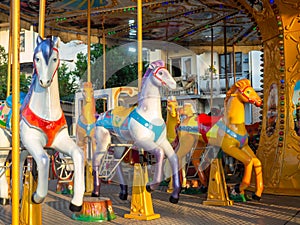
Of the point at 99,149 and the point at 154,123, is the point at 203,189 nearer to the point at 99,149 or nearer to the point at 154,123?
the point at 99,149

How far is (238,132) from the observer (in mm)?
6484

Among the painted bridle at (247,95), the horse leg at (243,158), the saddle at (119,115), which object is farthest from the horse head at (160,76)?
the horse leg at (243,158)

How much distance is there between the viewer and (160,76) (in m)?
4.75

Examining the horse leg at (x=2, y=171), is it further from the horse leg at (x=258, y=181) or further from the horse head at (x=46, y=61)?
the horse leg at (x=258, y=181)

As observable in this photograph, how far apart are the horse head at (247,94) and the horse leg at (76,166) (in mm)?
3282

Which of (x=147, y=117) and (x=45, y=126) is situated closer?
(x=45, y=126)

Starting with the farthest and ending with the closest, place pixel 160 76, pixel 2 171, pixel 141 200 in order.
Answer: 1. pixel 2 171
2. pixel 141 200
3. pixel 160 76

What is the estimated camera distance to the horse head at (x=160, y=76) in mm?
4695

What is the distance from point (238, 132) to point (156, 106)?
2.00 m

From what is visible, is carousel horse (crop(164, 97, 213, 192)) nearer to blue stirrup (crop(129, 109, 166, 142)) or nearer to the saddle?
the saddle

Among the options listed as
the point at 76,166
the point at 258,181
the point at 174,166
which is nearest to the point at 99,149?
the point at 174,166

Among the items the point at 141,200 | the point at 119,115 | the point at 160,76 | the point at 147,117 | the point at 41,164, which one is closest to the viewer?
the point at 41,164

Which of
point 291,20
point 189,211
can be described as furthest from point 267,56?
point 189,211

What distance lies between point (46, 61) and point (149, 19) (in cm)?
704
